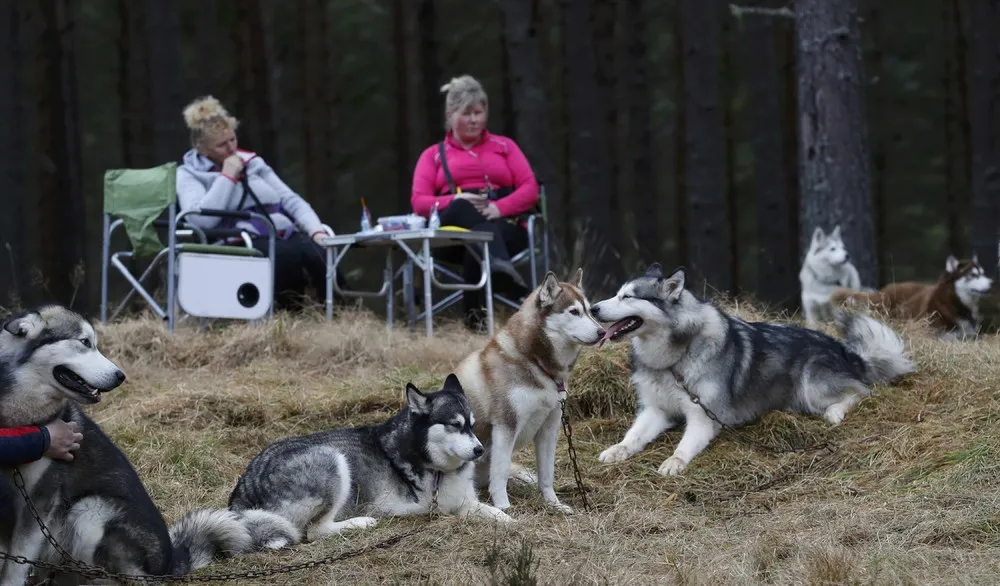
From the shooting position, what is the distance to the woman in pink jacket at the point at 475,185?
28.8 feet

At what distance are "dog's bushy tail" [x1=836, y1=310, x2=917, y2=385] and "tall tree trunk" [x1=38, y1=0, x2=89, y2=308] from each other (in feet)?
32.9

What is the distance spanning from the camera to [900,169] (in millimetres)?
19141

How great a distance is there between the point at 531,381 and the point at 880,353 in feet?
7.75

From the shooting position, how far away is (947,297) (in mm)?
9789

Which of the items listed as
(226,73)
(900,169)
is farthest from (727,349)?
(900,169)

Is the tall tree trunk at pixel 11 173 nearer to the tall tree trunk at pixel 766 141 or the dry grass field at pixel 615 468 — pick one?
the dry grass field at pixel 615 468

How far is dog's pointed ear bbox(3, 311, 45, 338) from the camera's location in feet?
13.2

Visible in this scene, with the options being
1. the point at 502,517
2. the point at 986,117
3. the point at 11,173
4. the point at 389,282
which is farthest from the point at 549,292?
the point at 986,117

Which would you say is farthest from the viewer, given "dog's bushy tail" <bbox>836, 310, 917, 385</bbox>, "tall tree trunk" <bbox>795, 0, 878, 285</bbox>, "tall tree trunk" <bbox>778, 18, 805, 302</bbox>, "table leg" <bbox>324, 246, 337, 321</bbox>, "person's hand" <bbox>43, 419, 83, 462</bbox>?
"tall tree trunk" <bbox>778, 18, 805, 302</bbox>

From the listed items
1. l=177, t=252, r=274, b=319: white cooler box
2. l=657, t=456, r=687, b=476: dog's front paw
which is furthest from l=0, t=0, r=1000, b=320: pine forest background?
l=657, t=456, r=687, b=476: dog's front paw

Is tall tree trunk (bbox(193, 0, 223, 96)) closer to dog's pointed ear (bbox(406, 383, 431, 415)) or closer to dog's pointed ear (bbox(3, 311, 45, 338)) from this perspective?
dog's pointed ear (bbox(406, 383, 431, 415))

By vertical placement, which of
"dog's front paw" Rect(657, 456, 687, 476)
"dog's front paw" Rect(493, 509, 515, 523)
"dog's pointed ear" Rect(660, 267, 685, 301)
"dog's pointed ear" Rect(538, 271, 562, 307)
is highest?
"dog's pointed ear" Rect(538, 271, 562, 307)

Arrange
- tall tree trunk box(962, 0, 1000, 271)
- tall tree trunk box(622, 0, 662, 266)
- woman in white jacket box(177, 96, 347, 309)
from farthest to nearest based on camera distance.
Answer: tall tree trunk box(622, 0, 662, 266), tall tree trunk box(962, 0, 1000, 271), woman in white jacket box(177, 96, 347, 309)

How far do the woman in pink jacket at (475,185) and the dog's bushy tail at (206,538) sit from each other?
14.3 ft
